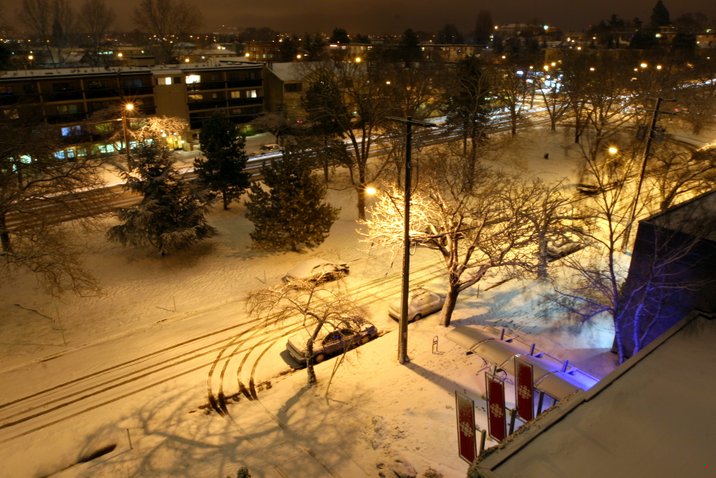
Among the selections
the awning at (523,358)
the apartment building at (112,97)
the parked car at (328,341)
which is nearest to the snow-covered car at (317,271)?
the parked car at (328,341)

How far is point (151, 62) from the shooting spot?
75.2 meters

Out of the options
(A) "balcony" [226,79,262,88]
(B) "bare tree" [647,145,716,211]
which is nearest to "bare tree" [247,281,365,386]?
(B) "bare tree" [647,145,716,211]

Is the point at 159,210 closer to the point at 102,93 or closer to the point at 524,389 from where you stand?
the point at 524,389

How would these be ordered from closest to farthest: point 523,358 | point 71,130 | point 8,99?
point 523,358 → point 8,99 → point 71,130

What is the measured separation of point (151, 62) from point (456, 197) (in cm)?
7148

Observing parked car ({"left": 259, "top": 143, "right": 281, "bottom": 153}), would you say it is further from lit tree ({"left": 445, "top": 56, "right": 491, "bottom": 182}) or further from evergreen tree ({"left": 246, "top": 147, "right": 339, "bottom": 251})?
evergreen tree ({"left": 246, "top": 147, "right": 339, "bottom": 251})

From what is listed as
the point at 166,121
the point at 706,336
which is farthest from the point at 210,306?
the point at 166,121

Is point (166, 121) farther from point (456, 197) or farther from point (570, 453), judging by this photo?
point (570, 453)

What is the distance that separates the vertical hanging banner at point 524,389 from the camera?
1179cm

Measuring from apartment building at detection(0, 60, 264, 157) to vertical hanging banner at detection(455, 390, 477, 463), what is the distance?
34610mm

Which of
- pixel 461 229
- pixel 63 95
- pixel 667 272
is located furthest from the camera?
pixel 63 95

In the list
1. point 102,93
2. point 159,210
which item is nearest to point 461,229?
point 159,210

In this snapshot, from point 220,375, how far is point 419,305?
8.13 meters

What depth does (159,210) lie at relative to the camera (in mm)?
24016
